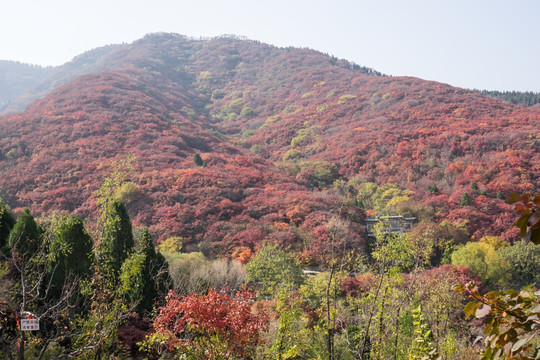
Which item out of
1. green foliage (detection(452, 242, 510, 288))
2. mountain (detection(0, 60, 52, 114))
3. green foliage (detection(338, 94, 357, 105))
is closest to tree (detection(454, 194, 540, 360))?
green foliage (detection(452, 242, 510, 288))

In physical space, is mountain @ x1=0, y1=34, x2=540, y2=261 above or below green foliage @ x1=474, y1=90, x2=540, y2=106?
below

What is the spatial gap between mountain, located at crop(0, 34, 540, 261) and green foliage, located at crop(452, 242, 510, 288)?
4667 millimetres

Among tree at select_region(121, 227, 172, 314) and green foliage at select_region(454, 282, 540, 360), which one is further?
tree at select_region(121, 227, 172, 314)

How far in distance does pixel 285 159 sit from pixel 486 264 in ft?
96.1

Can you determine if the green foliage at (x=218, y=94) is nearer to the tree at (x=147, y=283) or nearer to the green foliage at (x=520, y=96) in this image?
the green foliage at (x=520, y=96)

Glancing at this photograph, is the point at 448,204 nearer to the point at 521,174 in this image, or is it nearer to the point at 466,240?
the point at 466,240

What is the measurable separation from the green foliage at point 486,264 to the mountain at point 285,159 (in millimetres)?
4667

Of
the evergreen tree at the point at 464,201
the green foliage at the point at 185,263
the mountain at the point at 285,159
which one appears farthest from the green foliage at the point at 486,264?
the green foliage at the point at 185,263

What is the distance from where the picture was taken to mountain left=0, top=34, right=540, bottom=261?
25047 millimetres

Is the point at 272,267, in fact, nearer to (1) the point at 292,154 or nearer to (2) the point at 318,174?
(2) the point at 318,174

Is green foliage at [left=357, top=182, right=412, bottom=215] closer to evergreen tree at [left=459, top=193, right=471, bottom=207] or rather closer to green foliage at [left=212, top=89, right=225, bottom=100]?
evergreen tree at [left=459, top=193, right=471, bottom=207]

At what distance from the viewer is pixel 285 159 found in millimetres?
47031


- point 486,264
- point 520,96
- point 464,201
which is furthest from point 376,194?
point 520,96

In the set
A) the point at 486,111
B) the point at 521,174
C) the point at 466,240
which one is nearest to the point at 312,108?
the point at 486,111
